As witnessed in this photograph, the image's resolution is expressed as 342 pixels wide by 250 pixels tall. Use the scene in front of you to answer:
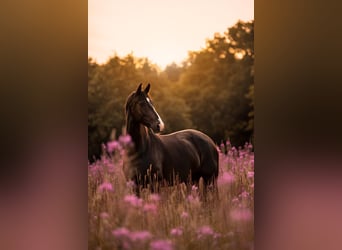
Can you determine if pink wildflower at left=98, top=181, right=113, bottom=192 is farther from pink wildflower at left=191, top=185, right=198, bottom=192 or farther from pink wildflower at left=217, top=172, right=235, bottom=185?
pink wildflower at left=217, top=172, right=235, bottom=185

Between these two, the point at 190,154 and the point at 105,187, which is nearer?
the point at 105,187

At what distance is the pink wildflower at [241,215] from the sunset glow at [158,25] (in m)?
0.96

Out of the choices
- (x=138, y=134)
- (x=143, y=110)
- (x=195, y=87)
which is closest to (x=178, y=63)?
(x=195, y=87)

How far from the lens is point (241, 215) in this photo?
3.05m

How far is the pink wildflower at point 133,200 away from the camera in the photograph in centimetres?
304

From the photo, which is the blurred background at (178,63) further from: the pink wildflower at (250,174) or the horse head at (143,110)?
the pink wildflower at (250,174)

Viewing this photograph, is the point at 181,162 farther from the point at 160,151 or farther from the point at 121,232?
the point at 121,232

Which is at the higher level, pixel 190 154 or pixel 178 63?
pixel 178 63

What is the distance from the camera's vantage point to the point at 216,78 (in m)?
3.08

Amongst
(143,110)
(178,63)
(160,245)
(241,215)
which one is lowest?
(160,245)

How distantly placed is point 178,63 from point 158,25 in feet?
0.84

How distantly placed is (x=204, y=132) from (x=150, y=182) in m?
0.44

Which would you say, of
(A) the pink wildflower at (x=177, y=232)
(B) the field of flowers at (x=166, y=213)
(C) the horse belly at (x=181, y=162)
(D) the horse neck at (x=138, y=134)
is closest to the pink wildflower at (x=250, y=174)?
(B) the field of flowers at (x=166, y=213)
